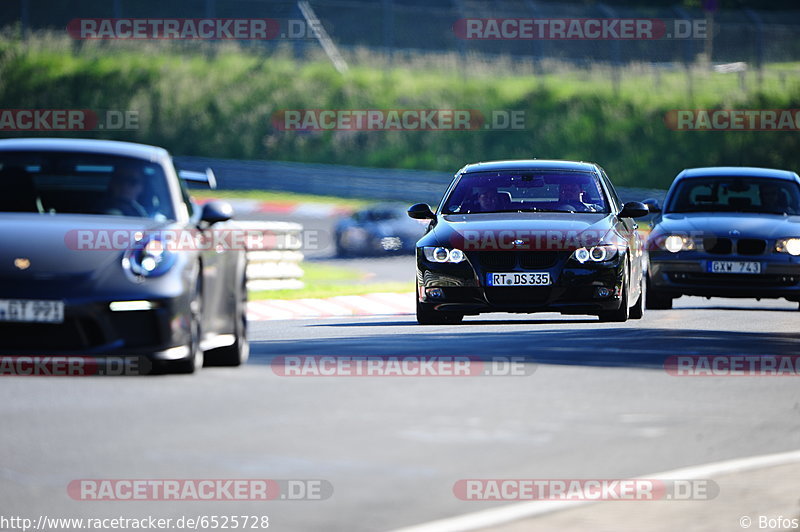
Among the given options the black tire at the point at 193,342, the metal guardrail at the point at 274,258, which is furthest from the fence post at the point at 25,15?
the black tire at the point at 193,342

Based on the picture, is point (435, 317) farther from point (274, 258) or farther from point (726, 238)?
point (274, 258)

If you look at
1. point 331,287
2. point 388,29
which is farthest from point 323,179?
point 331,287

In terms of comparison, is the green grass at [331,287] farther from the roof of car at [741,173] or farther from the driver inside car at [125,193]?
the driver inside car at [125,193]

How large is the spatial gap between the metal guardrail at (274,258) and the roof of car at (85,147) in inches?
735

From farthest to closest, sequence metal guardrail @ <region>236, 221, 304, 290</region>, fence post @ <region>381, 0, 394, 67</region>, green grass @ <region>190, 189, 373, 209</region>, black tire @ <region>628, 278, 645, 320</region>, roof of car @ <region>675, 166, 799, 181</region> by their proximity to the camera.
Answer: fence post @ <region>381, 0, 394, 67</region> < green grass @ <region>190, 189, 373, 209</region> < metal guardrail @ <region>236, 221, 304, 290</region> < roof of car @ <region>675, 166, 799, 181</region> < black tire @ <region>628, 278, 645, 320</region>

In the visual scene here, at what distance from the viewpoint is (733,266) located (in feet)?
57.0

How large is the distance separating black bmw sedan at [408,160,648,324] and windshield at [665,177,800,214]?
414 centimetres

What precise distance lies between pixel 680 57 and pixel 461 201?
1605 inches

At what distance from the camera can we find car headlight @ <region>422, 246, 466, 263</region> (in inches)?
535

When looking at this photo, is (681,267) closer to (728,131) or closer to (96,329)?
(96,329)

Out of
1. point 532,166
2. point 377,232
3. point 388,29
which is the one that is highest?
point 388,29

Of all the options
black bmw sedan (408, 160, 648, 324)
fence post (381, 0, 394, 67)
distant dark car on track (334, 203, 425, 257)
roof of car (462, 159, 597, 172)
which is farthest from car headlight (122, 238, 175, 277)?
fence post (381, 0, 394, 67)

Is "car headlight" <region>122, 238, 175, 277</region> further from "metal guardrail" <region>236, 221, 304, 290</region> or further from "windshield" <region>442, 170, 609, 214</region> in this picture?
"metal guardrail" <region>236, 221, 304, 290</region>

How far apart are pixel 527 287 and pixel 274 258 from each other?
1425 centimetres
